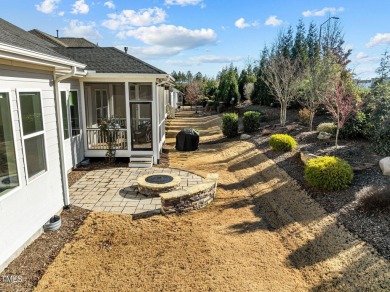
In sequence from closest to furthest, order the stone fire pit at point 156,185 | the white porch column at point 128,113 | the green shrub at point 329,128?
the stone fire pit at point 156,185 < the white porch column at point 128,113 < the green shrub at point 329,128

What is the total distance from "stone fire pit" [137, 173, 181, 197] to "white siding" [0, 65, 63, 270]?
200 centimetres

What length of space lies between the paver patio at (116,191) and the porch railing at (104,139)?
115 cm

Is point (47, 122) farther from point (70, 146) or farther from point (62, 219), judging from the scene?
point (70, 146)

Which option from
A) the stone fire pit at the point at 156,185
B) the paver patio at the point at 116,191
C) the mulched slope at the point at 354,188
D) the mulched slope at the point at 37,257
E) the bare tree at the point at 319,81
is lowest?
the mulched slope at the point at 37,257

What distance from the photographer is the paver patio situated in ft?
21.4

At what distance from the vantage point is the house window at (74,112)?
9.26 metres

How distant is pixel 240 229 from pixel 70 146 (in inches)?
251

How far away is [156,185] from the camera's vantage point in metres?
7.22

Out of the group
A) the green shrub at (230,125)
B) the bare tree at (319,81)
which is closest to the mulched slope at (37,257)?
the bare tree at (319,81)

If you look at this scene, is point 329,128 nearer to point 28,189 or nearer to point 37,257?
point 28,189

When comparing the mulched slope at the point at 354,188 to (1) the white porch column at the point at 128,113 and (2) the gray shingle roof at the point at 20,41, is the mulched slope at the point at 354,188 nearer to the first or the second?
(1) the white porch column at the point at 128,113

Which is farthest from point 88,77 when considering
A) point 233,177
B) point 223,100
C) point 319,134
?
point 223,100

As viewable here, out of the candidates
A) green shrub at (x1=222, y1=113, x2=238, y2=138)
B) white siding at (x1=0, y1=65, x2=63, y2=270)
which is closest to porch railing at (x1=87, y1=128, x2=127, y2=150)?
white siding at (x1=0, y1=65, x2=63, y2=270)

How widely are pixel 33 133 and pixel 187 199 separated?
3.49 meters
